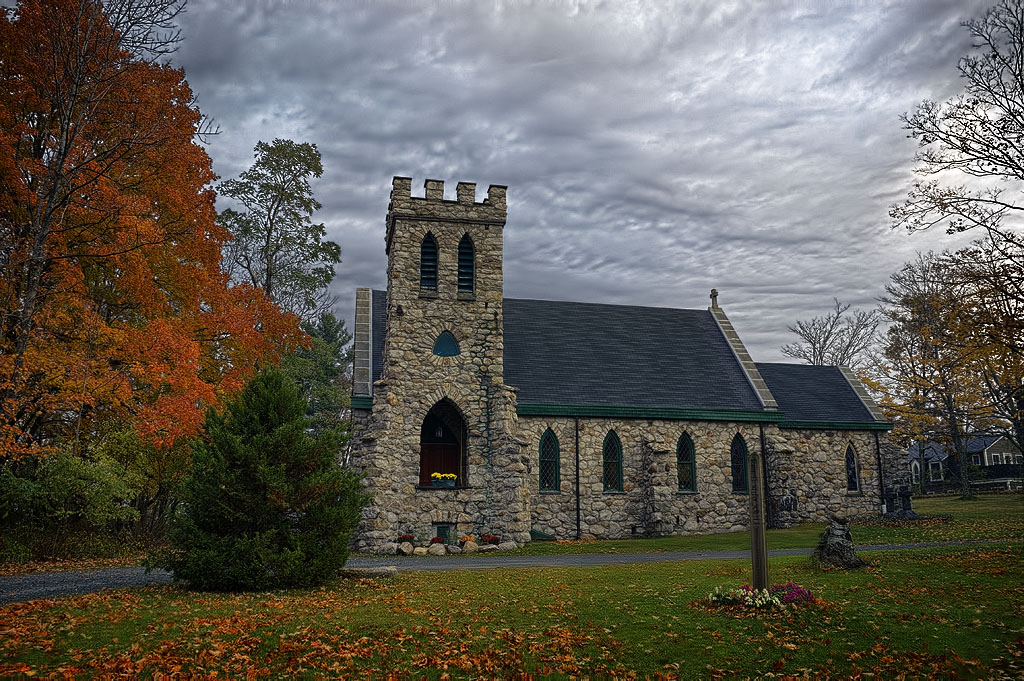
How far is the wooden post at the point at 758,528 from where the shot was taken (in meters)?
10.8

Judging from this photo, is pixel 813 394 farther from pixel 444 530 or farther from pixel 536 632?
pixel 536 632

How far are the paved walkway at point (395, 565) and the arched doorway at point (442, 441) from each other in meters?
4.86

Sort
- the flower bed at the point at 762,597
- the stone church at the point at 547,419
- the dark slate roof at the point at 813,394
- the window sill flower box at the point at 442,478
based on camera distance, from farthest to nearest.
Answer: the dark slate roof at the point at 813,394 < the window sill flower box at the point at 442,478 < the stone church at the point at 547,419 < the flower bed at the point at 762,597

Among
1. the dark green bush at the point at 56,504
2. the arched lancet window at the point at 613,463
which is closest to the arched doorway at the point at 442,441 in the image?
the arched lancet window at the point at 613,463

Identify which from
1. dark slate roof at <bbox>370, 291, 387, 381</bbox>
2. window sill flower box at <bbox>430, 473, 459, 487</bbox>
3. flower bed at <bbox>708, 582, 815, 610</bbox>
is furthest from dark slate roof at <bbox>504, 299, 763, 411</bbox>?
flower bed at <bbox>708, 582, 815, 610</bbox>

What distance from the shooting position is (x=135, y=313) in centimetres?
1970

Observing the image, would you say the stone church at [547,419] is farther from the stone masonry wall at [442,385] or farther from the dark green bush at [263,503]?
the dark green bush at [263,503]

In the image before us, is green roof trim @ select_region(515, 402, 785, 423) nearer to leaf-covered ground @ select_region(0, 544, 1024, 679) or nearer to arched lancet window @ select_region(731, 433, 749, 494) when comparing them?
arched lancet window @ select_region(731, 433, 749, 494)

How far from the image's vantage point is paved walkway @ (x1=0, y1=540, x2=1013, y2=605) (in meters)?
12.5

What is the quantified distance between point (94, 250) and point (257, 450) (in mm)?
7924

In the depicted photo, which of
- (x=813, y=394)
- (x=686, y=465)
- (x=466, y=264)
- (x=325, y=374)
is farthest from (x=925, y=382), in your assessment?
(x=325, y=374)

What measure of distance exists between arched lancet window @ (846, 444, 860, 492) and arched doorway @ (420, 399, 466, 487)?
16.6m

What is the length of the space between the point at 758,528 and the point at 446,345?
14.0 m

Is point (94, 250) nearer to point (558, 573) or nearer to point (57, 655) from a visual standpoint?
point (57, 655)
